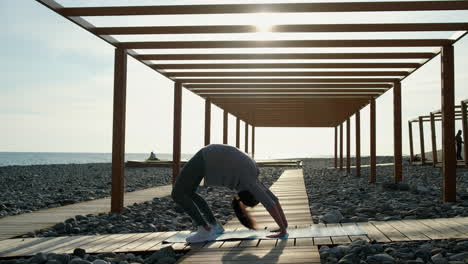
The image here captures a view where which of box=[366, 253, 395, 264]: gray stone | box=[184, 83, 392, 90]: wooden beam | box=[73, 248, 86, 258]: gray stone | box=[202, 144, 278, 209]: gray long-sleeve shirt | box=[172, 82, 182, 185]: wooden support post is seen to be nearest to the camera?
box=[366, 253, 395, 264]: gray stone

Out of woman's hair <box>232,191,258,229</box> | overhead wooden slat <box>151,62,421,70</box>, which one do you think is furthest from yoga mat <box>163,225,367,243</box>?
overhead wooden slat <box>151,62,421,70</box>

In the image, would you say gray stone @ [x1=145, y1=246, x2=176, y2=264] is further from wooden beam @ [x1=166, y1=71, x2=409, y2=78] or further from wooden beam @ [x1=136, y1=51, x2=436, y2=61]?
wooden beam @ [x1=166, y1=71, x2=409, y2=78]

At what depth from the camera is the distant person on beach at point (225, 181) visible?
5.02m

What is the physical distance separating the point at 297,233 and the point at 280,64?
4.86 meters

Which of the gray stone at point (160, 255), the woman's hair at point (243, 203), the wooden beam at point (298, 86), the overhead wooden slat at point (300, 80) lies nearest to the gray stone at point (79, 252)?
the gray stone at point (160, 255)

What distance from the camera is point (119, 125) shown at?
27.4ft

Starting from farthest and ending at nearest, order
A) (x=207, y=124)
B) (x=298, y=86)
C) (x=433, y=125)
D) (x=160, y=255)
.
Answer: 1. (x=433, y=125)
2. (x=207, y=124)
3. (x=298, y=86)
4. (x=160, y=255)

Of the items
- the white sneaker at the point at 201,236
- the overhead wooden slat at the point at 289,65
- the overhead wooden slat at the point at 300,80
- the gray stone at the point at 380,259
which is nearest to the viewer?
the gray stone at the point at 380,259

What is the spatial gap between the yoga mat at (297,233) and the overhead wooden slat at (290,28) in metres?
2.79

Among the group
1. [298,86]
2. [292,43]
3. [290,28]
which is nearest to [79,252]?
[290,28]

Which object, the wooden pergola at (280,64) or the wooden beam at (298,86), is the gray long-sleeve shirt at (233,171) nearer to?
the wooden pergola at (280,64)

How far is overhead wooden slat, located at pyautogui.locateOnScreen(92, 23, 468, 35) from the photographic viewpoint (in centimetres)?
705

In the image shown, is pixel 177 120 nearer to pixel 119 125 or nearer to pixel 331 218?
pixel 119 125

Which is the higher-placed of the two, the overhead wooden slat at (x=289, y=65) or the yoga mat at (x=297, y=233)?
the overhead wooden slat at (x=289, y=65)
